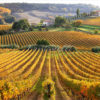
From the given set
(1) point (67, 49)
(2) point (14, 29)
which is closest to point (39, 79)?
(1) point (67, 49)

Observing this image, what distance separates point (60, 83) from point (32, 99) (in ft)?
19.0

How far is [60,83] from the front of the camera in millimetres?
19906

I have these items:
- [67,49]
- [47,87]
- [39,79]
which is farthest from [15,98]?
[67,49]

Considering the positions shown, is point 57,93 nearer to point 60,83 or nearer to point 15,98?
point 60,83

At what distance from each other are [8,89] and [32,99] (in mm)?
3208

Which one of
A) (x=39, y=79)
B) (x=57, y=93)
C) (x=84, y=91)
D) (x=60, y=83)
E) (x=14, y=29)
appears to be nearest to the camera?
(x=84, y=91)

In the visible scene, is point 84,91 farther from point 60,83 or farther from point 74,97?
point 60,83

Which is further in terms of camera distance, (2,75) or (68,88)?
(2,75)

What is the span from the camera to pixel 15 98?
15.2 meters

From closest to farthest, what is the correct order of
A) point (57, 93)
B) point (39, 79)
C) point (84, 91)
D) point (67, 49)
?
point (84, 91), point (57, 93), point (39, 79), point (67, 49)

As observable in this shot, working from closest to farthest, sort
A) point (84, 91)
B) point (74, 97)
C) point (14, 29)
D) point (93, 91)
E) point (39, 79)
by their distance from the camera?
1. point (93, 91)
2. point (84, 91)
3. point (74, 97)
4. point (39, 79)
5. point (14, 29)

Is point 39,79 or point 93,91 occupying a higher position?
point 93,91

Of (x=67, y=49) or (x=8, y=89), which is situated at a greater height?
(x=8, y=89)

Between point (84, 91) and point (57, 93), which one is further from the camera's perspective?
point (57, 93)
